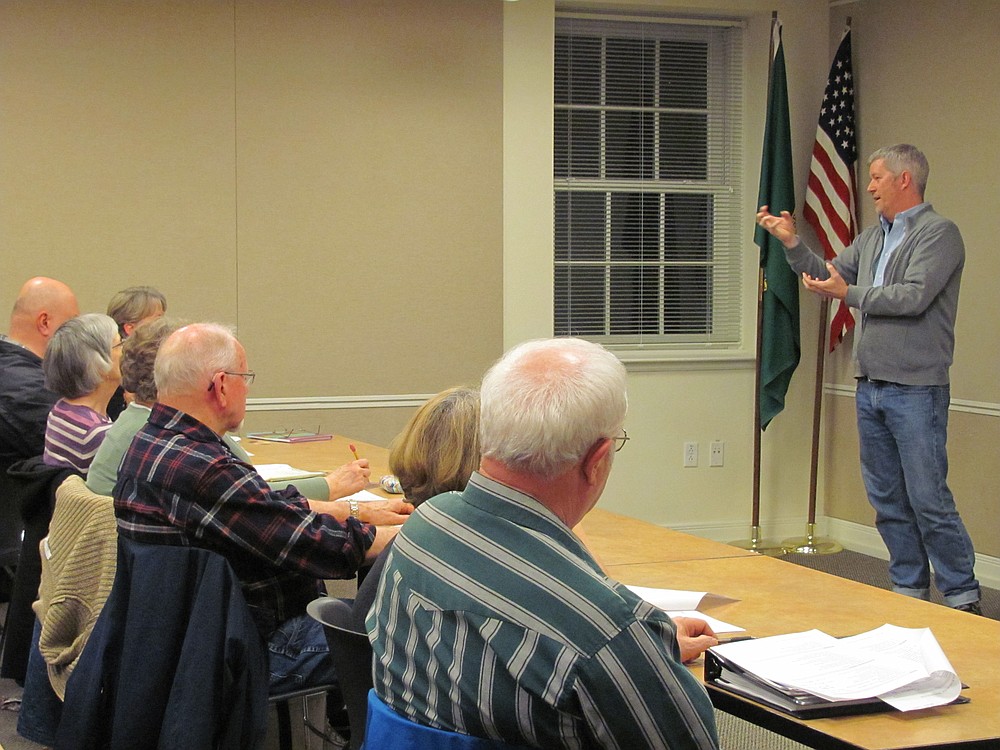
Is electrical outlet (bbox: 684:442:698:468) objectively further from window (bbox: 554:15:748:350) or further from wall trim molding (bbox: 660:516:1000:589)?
window (bbox: 554:15:748:350)

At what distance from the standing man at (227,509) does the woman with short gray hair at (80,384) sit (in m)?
0.85

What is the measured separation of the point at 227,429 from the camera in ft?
8.84

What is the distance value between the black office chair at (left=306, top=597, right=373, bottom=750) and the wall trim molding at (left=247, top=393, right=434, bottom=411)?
13.0 feet

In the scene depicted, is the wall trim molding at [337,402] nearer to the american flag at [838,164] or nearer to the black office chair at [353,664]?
the american flag at [838,164]

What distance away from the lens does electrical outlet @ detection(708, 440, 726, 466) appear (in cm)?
672

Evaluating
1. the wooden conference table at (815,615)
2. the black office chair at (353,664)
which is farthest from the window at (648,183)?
the black office chair at (353,664)

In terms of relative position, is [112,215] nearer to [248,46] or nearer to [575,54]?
[248,46]

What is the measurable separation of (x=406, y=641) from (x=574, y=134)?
17.7 ft

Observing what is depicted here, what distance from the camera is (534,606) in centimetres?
139

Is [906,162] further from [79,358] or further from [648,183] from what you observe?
[79,358]

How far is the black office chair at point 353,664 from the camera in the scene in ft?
6.46

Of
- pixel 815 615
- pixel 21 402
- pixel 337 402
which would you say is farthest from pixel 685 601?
pixel 337 402

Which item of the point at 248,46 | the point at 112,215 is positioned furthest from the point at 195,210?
the point at 248,46

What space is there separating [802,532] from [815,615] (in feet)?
15.6
